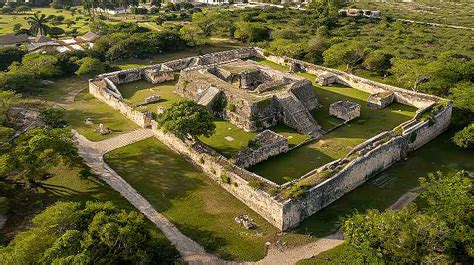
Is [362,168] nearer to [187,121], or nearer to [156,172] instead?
[187,121]

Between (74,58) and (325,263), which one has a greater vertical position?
(74,58)

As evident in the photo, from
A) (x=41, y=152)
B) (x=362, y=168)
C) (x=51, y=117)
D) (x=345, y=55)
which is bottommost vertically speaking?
(x=362, y=168)

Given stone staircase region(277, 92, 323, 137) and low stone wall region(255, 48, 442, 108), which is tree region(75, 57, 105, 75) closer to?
low stone wall region(255, 48, 442, 108)

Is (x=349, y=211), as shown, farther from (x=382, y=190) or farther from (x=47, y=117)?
(x=47, y=117)

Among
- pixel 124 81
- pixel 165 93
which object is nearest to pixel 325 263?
pixel 165 93

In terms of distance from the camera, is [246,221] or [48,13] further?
[48,13]

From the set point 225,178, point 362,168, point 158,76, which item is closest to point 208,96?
point 158,76
